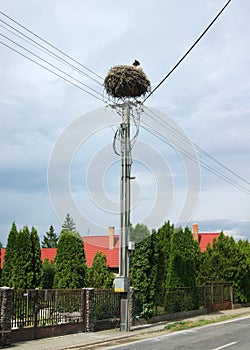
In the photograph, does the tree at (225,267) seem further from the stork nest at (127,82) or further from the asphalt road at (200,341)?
the stork nest at (127,82)

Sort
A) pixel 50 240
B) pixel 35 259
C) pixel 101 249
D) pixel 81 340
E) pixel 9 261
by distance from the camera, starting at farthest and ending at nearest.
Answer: pixel 50 240 → pixel 101 249 → pixel 35 259 → pixel 9 261 → pixel 81 340

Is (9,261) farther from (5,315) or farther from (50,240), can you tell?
(50,240)

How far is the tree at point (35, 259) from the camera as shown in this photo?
24.2 meters

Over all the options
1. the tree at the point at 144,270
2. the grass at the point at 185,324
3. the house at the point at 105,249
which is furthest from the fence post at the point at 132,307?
the house at the point at 105,249

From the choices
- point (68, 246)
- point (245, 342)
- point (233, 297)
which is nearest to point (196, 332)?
point (245, 342)

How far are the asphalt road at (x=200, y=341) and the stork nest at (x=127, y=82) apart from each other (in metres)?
8.60

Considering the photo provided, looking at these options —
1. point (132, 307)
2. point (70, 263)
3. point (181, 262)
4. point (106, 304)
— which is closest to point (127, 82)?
point (106, 304)

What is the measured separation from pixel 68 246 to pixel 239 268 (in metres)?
11.8

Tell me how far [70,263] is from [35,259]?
1853 mm

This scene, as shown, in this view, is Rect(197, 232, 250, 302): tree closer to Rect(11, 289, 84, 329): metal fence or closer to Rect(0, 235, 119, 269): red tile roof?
Rect(0, 235, 119, 269): red tile roof

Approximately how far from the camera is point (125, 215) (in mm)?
17062

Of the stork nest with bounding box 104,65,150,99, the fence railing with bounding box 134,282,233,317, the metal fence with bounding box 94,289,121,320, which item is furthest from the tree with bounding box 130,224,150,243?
the stork nest with bounding box 104,65,150,99

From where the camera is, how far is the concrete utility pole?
16.7m

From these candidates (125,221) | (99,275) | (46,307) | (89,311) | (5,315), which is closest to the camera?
(5,315)
